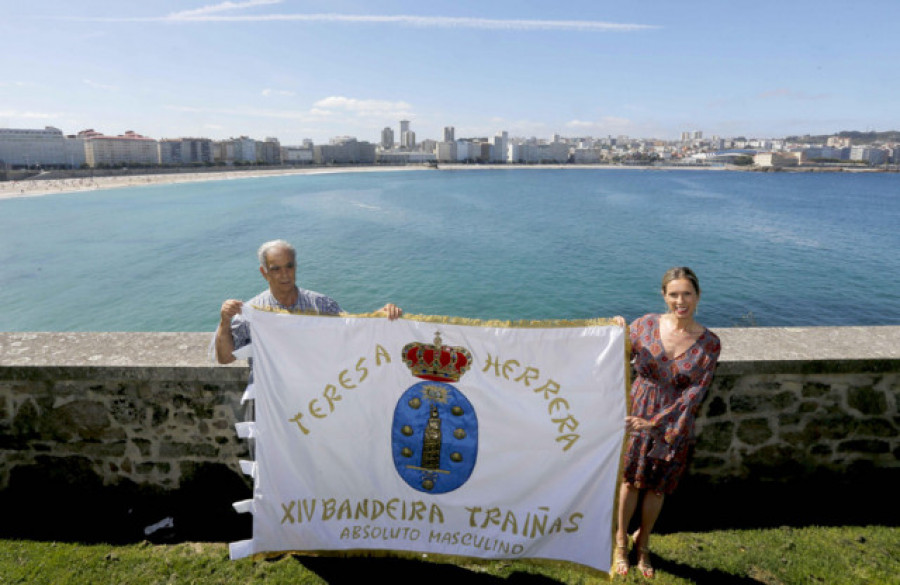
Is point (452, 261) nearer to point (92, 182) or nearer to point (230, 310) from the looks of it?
point (230, 310)

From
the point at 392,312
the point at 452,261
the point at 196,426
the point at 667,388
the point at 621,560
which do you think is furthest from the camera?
the point at 452,261

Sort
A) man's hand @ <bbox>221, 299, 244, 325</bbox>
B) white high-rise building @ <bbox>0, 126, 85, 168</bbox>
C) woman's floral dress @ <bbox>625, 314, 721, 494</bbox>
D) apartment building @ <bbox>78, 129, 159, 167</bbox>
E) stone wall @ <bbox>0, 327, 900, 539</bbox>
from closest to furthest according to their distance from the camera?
woman's floral dress @ <bbox>625, 314, 721, 494</bbox> < man's hand @ <bbox>221, 299, 244, 325</bbox> < stone wall @ <bbox>0, 327, 900, 539</bbox> < white high-rise building @ <bbox>0, 126, 85, 168</bbox> < apartment building @ <bbox>78, 129, 159, 167</bbox>

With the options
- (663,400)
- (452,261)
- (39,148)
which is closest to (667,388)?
(663,400)

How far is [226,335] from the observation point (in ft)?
10.8

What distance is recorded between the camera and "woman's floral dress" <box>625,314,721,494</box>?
3096 mm

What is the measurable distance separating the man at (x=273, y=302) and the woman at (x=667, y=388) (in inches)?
60.0

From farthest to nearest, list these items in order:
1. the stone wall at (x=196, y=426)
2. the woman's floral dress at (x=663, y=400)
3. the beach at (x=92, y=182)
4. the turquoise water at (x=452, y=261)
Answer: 1. the beach at (x=92, y=182)
2. the turquoise water at (x=452, y=261)
3. the stone wall at (x=196, y=426)
4. the woman's floral dress at (x=663, y=400)

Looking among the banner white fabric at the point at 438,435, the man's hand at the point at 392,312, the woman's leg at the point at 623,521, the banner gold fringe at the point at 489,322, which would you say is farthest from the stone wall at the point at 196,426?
the man's hand at the point at 392,312

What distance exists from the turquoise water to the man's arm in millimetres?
17698

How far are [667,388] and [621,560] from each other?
1.15 meters

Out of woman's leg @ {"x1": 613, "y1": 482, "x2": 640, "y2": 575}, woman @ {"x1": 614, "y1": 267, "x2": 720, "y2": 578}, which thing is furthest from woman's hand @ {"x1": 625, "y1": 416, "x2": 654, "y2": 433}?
woman's leg @ {"x1": 613, "y1": 482, "x2": 640, "y2": 575}

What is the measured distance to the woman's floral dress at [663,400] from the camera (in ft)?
10.2

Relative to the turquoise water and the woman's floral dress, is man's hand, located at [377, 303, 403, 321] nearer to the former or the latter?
the woman's floral dress

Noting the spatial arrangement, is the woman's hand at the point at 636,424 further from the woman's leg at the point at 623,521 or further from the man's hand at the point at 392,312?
the man's hand at the point at 392,312
